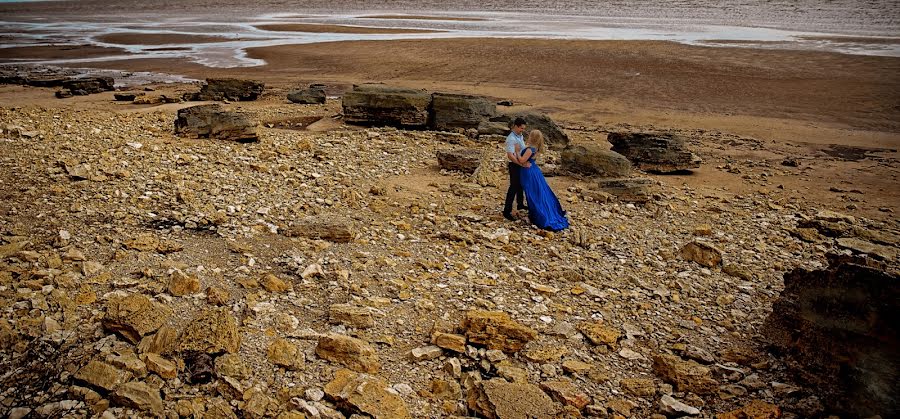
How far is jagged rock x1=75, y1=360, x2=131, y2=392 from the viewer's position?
186 inches

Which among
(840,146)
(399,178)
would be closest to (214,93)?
(399,178)

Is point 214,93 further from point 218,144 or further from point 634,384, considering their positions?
point 634,384

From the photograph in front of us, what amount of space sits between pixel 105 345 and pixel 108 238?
2.42 meters

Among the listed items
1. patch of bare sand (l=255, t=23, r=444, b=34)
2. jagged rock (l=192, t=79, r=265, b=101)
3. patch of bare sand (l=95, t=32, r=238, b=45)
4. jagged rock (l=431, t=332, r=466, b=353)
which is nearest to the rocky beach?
jagged rock (l=431, t=332, r=466, b=353)

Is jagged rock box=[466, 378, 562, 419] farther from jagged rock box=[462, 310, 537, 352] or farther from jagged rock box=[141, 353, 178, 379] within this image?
jagged rock box=[141, 353, 178, 379]

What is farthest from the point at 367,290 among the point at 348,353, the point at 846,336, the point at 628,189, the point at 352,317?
the point at 628,189

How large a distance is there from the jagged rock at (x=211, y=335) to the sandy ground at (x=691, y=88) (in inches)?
394

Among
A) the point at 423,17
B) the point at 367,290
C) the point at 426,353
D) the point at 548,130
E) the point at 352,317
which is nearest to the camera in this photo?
the point at 426,353

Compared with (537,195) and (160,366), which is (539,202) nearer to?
(537,195)

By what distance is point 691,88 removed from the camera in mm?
24594

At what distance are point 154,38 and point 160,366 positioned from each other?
151 feet

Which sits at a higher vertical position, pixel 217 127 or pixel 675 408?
pixel 217 127

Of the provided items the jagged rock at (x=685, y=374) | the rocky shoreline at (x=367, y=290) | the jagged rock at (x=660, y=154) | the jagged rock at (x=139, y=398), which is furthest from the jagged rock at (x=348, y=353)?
the jagged rock at (x=660, y=154)

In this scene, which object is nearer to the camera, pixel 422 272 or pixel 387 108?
pixel 422 272
